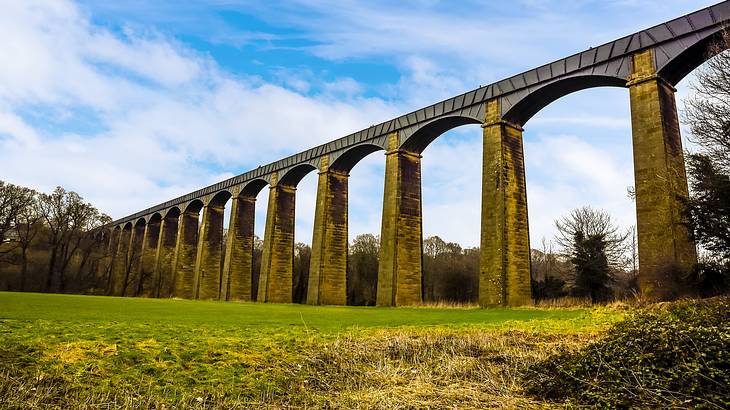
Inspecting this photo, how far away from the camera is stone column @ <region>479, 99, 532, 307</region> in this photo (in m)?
20.3

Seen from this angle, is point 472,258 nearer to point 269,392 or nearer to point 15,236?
point 15,236

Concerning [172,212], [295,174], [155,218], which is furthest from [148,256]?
[295,174]

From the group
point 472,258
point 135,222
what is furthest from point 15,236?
point 472,258

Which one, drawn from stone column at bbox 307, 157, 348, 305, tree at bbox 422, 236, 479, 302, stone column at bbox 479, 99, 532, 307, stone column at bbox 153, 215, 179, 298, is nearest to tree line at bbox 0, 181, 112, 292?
stone column at bbox 153, 215, 179, 298

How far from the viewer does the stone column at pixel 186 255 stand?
44375 mm

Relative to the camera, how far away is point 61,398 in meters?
4.46

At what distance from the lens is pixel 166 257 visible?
162ft

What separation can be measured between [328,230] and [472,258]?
3525 centimetres

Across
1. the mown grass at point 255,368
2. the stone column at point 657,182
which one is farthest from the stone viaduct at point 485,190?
the mown grass at point 255,368

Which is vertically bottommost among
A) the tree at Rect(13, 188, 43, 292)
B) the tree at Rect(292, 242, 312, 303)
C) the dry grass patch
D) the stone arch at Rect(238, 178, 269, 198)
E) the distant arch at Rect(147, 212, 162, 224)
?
the dry grass patch

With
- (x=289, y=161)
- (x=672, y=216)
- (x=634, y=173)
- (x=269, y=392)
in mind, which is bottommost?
(x=269, y=392)

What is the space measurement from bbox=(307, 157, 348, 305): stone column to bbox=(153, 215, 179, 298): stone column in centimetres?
2211

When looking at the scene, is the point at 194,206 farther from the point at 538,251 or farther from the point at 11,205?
the point at 538,251

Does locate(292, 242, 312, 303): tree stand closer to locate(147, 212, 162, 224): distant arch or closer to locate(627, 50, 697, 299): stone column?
locate(147, 212, 162, 224): distant arch
